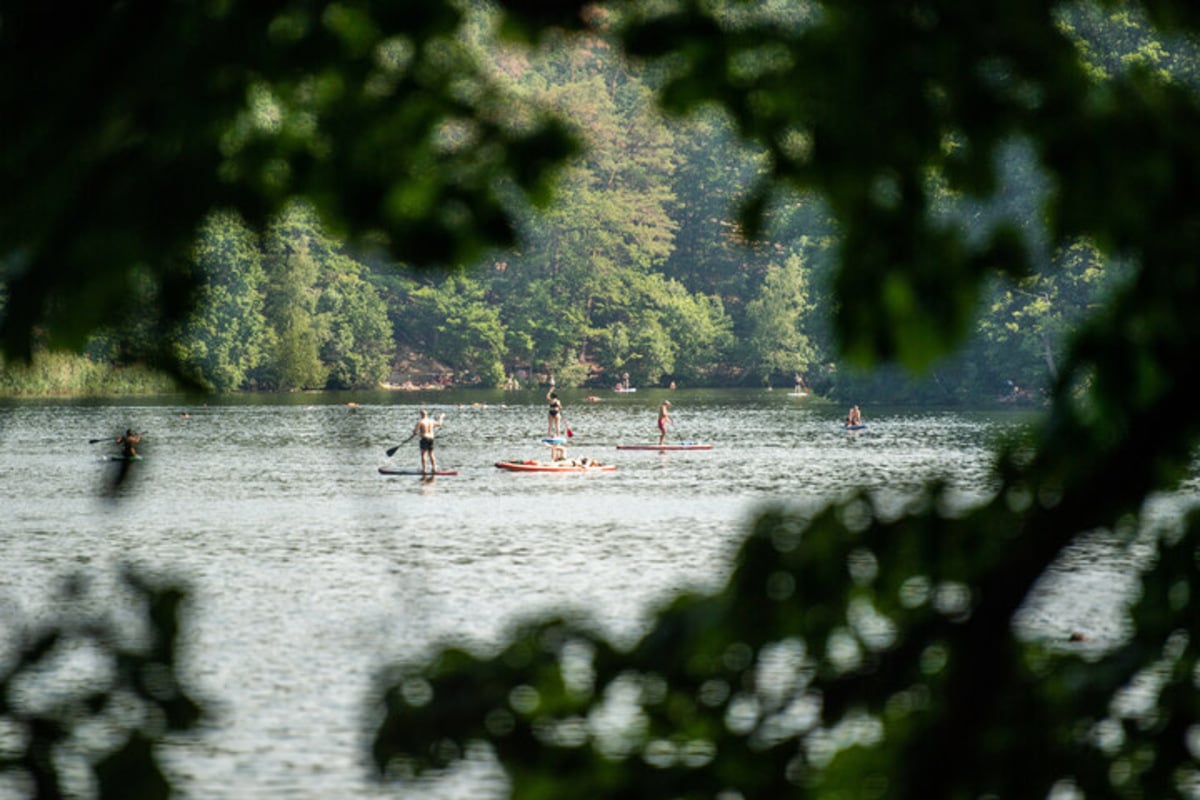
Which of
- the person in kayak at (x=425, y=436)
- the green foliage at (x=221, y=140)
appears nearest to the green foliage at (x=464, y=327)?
the person in kayak at (x=425, y=436)

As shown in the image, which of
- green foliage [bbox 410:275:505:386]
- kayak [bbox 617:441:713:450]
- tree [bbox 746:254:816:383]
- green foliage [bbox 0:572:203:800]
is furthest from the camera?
tree [bbox 746:254:816:383]

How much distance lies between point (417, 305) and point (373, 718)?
9707 cm

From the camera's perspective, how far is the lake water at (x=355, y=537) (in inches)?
229

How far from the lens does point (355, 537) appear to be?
25.2 meters

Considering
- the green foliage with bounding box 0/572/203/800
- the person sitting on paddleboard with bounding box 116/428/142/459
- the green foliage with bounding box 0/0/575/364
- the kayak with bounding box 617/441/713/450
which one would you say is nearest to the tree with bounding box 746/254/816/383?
the kayak with bounding box 617/441/713/450

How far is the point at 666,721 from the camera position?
75.0 inches

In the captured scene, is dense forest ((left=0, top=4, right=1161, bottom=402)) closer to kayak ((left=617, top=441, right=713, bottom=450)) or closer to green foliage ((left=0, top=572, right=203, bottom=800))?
kayak ((left=617, top=441, right=713, bottom=450))

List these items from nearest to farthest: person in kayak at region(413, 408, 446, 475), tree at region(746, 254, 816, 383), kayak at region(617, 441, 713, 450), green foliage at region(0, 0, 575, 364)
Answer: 1. green foliage at region(0, 0, 575, 364)
2. person in kayak at region(413, 408, 446, 475)
3. kayak at region(617, 441, 713, 450)
4. tree at region(746, 254, 816, 383)

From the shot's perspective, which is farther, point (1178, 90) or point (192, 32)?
point (1178, 90)

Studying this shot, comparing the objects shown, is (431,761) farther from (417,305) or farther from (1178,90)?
(417,305)

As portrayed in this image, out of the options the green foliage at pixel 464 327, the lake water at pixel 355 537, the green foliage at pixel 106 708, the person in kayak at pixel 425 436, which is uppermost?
the green foliage at pixel 464 327

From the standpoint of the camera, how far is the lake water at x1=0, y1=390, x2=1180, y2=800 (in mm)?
5810

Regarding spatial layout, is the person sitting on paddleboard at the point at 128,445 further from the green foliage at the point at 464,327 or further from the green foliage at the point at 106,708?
the green foliage at the point at 464,327

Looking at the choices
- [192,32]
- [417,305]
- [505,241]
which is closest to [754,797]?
[505,241]
